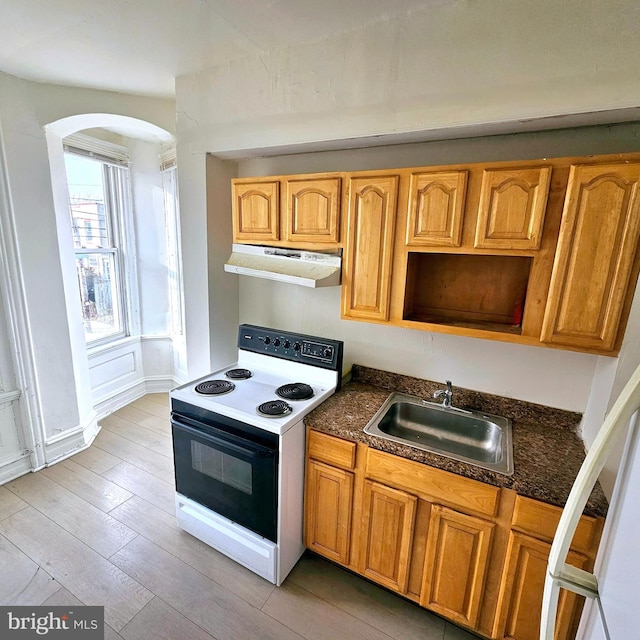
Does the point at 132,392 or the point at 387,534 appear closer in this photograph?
the point at 387,534

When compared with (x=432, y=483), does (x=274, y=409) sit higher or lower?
higher

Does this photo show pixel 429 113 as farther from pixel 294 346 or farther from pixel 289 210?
pixel 294 346

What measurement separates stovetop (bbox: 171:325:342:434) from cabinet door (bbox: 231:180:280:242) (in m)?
0.61

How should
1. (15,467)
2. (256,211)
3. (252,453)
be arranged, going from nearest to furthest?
(252,453), (256,211), (15,467)

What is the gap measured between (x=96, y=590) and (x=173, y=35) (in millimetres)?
2757

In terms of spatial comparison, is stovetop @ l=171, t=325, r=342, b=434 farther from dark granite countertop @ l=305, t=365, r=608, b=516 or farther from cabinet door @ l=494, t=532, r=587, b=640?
cabinet door @ l=494, t=532, r=587, b=640

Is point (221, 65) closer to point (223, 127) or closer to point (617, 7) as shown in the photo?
point (223, 127)

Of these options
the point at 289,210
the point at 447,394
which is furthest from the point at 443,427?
the point at 289,210

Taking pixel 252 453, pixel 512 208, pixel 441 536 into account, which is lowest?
pixel 441 536

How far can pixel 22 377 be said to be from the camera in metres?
2.38

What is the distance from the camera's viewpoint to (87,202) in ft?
10.3

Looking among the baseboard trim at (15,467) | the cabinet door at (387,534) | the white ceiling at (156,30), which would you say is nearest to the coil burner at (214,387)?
the cabinet door at (387,534)

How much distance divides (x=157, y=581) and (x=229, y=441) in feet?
2.68

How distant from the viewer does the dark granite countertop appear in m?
1.27
